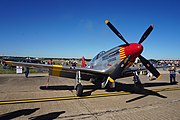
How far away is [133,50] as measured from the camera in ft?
20.6

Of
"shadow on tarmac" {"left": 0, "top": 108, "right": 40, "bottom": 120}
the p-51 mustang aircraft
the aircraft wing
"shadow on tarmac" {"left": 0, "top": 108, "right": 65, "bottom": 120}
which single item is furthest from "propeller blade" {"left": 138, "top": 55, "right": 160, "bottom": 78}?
"shadow on tarmac" {"left": 0, "top": 108, "right": 40, "bottom": 120}

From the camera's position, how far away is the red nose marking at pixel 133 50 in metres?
6.23

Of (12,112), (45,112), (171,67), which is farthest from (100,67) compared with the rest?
(171,67)

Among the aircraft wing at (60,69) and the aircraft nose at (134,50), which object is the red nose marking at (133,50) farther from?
the aircraft wing at (60,69)

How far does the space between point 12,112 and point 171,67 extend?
41.6ft

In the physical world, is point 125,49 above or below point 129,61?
above

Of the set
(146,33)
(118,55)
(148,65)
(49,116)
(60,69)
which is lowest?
(49,116)

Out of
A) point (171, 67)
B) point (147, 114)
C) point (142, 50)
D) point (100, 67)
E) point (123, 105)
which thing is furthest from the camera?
point (171, 67)

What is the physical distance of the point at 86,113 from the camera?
480 cm

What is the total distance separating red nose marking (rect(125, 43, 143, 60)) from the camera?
6.23 metres

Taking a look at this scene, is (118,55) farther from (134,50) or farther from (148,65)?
(148,65)

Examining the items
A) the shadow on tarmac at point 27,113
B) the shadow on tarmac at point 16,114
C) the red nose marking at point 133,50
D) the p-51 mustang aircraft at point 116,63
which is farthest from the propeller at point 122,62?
the shadow on tarmac at point 16,114

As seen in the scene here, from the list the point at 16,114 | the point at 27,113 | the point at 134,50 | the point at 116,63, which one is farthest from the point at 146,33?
the point at 16,114

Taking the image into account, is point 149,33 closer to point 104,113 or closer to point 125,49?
point 125,49
